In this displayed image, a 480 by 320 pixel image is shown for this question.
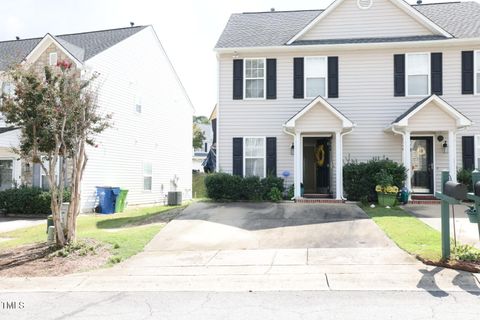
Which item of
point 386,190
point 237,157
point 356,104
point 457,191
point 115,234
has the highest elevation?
point 356,104

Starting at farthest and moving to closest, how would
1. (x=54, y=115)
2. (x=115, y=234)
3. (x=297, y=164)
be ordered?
1. (x=297, y=164)
2. (x=115, y=234)
3. (x=54, y=115)

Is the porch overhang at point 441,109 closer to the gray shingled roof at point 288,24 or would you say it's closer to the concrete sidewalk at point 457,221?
the concrete sidewalk at point 457,221

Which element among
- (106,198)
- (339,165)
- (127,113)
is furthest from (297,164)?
(127,113)

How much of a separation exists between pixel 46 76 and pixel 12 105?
0.97m

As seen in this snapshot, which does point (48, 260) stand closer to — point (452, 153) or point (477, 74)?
point (452, 153)

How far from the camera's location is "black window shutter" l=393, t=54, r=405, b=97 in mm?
16206

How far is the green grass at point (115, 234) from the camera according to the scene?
9.57m

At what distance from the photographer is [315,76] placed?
1672 cm

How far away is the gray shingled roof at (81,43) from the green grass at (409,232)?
1340cm

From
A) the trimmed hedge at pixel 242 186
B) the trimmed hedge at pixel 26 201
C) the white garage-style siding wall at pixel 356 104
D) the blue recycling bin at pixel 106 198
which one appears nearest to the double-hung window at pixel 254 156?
the white garage-style siding wall at pixel 356 104

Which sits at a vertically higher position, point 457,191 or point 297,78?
point 297,78

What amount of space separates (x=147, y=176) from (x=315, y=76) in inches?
412

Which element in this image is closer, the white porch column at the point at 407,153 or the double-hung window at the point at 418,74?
the white porch column at the point at 407,153

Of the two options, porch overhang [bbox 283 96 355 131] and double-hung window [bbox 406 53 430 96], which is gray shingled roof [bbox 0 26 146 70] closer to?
porch overhang [bbox 283 96 355 131]
